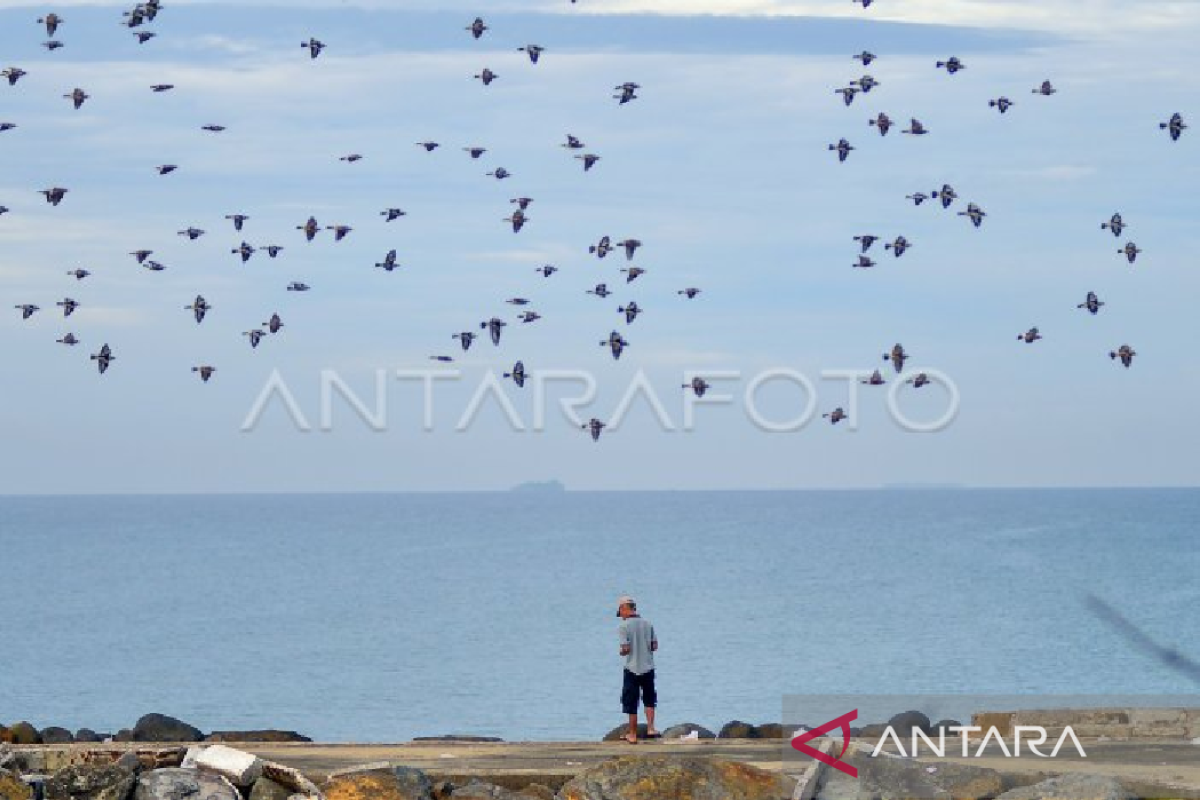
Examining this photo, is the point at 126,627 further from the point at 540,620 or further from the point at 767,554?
the point at 767,554

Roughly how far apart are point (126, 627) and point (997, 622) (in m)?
45.1

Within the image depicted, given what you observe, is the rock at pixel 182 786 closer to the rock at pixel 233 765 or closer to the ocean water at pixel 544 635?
the rock at pixel 233 765

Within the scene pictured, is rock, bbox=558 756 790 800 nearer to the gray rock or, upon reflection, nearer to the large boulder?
the gray rock

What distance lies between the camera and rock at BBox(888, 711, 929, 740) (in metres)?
32.7

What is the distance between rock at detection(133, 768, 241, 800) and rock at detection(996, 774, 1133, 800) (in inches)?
319

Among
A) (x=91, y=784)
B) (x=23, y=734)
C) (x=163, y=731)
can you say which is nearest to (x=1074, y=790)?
(x=91, y=784)

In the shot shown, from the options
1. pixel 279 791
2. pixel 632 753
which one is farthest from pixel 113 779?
pixel 632 753

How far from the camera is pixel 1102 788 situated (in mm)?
23891

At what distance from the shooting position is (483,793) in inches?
1011

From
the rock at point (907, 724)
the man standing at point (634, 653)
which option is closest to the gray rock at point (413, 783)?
the man standing at point (634, 653)

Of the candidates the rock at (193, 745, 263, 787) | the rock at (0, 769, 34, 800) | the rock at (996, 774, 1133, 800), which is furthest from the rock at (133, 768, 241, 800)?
the rock at (996, 774, 1133, 800)

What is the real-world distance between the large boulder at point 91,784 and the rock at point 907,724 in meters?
10.8

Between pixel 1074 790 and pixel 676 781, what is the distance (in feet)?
13.3

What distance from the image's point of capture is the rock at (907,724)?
32688 mm
